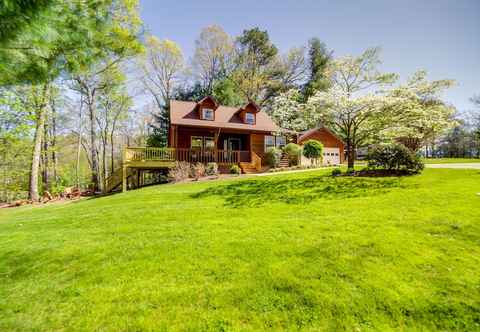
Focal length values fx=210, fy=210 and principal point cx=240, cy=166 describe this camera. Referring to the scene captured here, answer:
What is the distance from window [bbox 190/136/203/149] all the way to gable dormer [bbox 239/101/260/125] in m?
4.20

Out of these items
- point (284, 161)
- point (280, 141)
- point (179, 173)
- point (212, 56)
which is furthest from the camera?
point (212, 56)

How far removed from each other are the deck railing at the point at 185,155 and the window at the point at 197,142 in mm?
1607

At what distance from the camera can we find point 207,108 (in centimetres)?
1759

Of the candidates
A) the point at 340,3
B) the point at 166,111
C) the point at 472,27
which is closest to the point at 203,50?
the point at 166,111

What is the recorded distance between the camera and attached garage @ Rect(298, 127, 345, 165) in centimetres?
2328

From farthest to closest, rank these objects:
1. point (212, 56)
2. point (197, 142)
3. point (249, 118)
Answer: point (212, 56) → point (249, 118) → point (197, 142)

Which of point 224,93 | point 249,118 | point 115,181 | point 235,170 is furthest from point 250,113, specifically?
point 115,181

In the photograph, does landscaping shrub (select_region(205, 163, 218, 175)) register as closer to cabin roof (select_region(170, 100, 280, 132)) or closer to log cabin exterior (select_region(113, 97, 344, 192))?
log cabin exterior (select_region(113, 97, 344, 192))

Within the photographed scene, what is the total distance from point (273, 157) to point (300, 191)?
932cm

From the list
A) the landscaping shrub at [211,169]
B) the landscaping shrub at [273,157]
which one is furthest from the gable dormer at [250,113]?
the landscaping shrub at [211,169]

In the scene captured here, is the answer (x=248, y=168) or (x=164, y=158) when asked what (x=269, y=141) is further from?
(x=164, y=158)

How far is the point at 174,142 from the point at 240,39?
1948 centimetres

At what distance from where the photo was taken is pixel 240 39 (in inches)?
1094

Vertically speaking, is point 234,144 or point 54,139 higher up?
point 54,139
